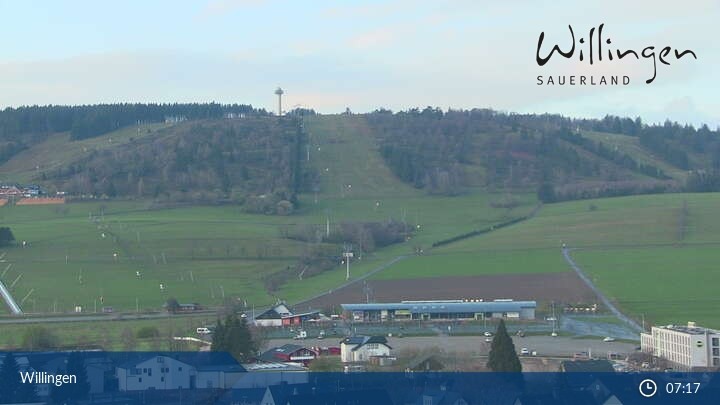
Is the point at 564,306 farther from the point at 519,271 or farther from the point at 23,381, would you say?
the point at 23,381

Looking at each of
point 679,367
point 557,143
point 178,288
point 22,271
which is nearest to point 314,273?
point 178,288

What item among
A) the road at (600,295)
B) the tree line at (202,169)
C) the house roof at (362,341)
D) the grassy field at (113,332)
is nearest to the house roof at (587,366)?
the house roof at (362,341)

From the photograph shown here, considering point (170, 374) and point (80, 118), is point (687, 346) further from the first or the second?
point (80, 118)

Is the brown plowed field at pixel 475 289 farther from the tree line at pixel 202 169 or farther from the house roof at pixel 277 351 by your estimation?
the tree line at pixel 202 169

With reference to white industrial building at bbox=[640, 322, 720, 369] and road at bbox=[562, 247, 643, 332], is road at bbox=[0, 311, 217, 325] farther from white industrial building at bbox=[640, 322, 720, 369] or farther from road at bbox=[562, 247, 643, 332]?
white industrial building at bbox=[640, 322, 720, 369]

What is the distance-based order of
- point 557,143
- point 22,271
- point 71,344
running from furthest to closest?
point 557,143 → point 22,271 → point 71,344

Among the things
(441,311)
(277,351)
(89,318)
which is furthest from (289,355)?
(441,311)

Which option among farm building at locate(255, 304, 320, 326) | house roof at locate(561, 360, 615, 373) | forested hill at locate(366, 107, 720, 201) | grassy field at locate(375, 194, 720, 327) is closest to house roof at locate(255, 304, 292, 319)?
farm building at locate(255, 304, 320, 326)
